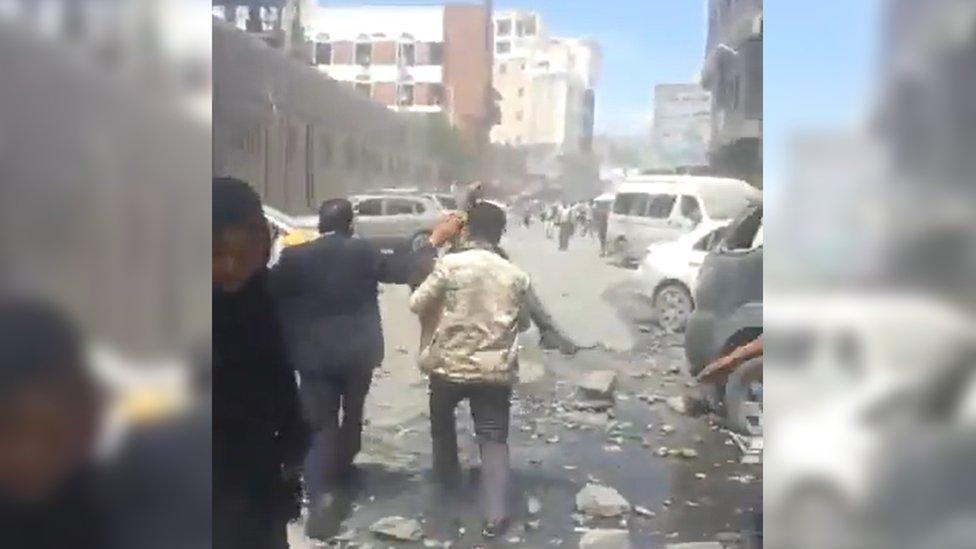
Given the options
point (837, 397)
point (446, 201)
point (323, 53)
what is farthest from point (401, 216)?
point (837, 397)

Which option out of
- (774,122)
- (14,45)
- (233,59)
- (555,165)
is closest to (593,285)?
(555,165)

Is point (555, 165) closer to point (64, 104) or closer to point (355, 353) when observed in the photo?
point (355, 353)

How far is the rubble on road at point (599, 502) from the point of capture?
3777 millimetres

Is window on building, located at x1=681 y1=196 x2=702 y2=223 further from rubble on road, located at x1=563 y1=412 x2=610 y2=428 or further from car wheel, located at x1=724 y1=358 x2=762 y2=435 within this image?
rubble on road, located at x1=563 y1=412 x2=610 y2=428

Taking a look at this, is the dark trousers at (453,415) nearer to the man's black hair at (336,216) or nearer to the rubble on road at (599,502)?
the rubble on road at (599,502)

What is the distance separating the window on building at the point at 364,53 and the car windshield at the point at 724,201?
1230 mm

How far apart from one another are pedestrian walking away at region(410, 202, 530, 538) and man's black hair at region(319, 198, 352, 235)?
0.34 meters

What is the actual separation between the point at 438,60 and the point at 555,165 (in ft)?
1.79

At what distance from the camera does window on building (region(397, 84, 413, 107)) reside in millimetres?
3875

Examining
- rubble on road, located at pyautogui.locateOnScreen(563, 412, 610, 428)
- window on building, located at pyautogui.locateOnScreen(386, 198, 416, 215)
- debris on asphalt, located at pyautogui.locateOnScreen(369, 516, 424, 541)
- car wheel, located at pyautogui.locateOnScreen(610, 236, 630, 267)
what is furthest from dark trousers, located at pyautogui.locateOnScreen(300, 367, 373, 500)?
car wheel, located at pyautogui.locateOnScreen(610, 236, 630, 267)

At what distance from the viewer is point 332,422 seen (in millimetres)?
3836

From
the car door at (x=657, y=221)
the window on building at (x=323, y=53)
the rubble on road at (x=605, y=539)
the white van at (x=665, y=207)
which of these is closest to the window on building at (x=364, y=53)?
the window on building at (x=323, y=53)

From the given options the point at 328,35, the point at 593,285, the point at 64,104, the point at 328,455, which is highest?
the point at 328,35

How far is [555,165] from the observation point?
12.7 feet
